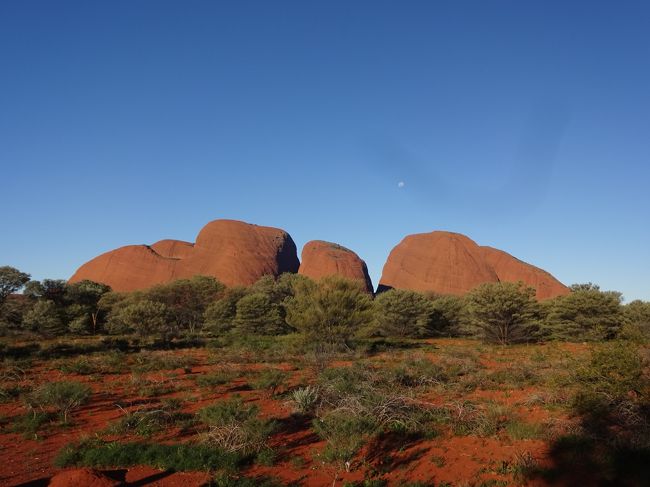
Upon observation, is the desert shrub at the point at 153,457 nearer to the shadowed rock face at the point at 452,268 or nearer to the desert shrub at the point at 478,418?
the desert shrub at the point at 478,418

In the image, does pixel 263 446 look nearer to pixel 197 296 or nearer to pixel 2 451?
pixel 2 451

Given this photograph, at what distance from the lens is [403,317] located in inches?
1454

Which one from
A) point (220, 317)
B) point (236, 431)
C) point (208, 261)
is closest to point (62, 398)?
point (236, 431)

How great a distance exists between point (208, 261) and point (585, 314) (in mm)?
64574

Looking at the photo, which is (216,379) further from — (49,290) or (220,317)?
(49,290)

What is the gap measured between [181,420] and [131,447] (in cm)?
195

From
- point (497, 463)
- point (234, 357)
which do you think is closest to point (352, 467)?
point (497, 463)

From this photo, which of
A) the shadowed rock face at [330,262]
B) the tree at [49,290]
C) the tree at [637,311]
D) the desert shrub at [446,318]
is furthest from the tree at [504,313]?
the shadowed rock face at [330,262]

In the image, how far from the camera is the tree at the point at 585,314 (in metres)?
29.2

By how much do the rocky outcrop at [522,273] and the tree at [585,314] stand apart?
161 feet

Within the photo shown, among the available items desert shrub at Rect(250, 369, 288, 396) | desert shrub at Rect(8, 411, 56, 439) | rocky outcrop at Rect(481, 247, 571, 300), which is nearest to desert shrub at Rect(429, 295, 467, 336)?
desert shrub at Rect(250, 369, 288, 396)

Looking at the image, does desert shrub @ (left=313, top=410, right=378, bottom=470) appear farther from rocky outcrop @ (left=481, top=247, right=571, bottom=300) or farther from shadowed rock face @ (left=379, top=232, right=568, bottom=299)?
rocky outcrop @ (left=481, top=247, right=571, bottom=300)

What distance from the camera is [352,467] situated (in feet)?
22.1

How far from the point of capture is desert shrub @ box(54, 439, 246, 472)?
21.8 ft
